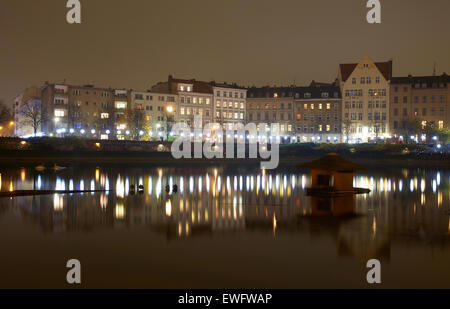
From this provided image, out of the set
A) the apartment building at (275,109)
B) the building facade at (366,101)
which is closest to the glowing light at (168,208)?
the building facade at (366,101)

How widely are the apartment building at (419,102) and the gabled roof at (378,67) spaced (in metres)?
1.77

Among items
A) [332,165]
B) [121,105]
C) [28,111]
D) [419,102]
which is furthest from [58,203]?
[28,111]

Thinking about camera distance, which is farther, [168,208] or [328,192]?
Result: [328,192]

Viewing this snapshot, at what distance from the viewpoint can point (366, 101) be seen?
331 feet

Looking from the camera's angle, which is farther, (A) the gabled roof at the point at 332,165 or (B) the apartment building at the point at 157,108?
(B) the apartment building at the point at 157,108

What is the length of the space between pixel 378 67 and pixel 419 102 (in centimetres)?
1018

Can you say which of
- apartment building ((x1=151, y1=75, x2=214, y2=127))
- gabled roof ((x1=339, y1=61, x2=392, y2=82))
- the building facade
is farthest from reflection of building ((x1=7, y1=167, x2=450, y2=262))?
apartment building ((x1=151, y1=75, x2=214, y2=127))

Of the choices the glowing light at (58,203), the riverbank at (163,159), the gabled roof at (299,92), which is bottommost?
the glowing light at (58,203)

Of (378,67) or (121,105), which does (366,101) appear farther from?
(121,105)

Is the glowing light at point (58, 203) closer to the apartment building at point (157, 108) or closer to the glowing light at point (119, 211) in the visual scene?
the glowing light at point (119, 211)

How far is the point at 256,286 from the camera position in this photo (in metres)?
13.8

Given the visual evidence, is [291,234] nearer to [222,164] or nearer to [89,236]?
[89,236]

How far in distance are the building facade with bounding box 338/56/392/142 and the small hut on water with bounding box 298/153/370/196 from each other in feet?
222

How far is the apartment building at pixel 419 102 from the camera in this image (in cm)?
9594
